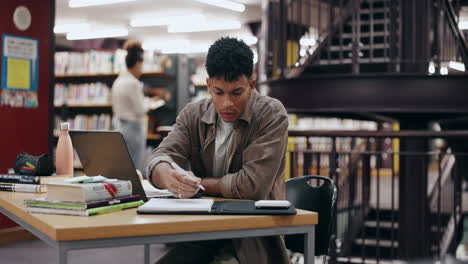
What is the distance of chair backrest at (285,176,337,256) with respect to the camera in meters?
1.81

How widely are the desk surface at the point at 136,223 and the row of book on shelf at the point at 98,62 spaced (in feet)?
19.0

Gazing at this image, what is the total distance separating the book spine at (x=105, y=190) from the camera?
1.39m

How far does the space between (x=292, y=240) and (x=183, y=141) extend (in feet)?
1.74

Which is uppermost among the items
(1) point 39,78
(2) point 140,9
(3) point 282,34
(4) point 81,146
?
(2) point 140,9

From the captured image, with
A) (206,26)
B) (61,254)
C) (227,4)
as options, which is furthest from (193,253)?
(206,26)

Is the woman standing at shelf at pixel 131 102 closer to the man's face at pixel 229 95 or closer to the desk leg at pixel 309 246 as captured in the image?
the man's face at pixel 229 95

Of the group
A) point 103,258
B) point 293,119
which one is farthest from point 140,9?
point 103,258

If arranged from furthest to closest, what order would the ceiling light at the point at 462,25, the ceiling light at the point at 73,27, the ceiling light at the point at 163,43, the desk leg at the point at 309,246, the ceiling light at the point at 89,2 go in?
the ceiling light at the point at 163,43, the ceiling light at the point at 73,27, the ceiling light at the point at 89,2, the ceiling light at the point at 462,25, the desk leg at the point at 309,246

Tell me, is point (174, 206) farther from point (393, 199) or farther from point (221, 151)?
point (393, 199)

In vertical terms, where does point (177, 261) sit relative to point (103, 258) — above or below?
above

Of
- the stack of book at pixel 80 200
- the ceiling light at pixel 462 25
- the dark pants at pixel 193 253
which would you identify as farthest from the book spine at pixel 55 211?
the ceiling light at pixel 462 25

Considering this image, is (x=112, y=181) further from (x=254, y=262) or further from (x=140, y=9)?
(x=140, y=9)

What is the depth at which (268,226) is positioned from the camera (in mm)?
1414

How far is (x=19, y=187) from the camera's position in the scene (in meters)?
1.90
